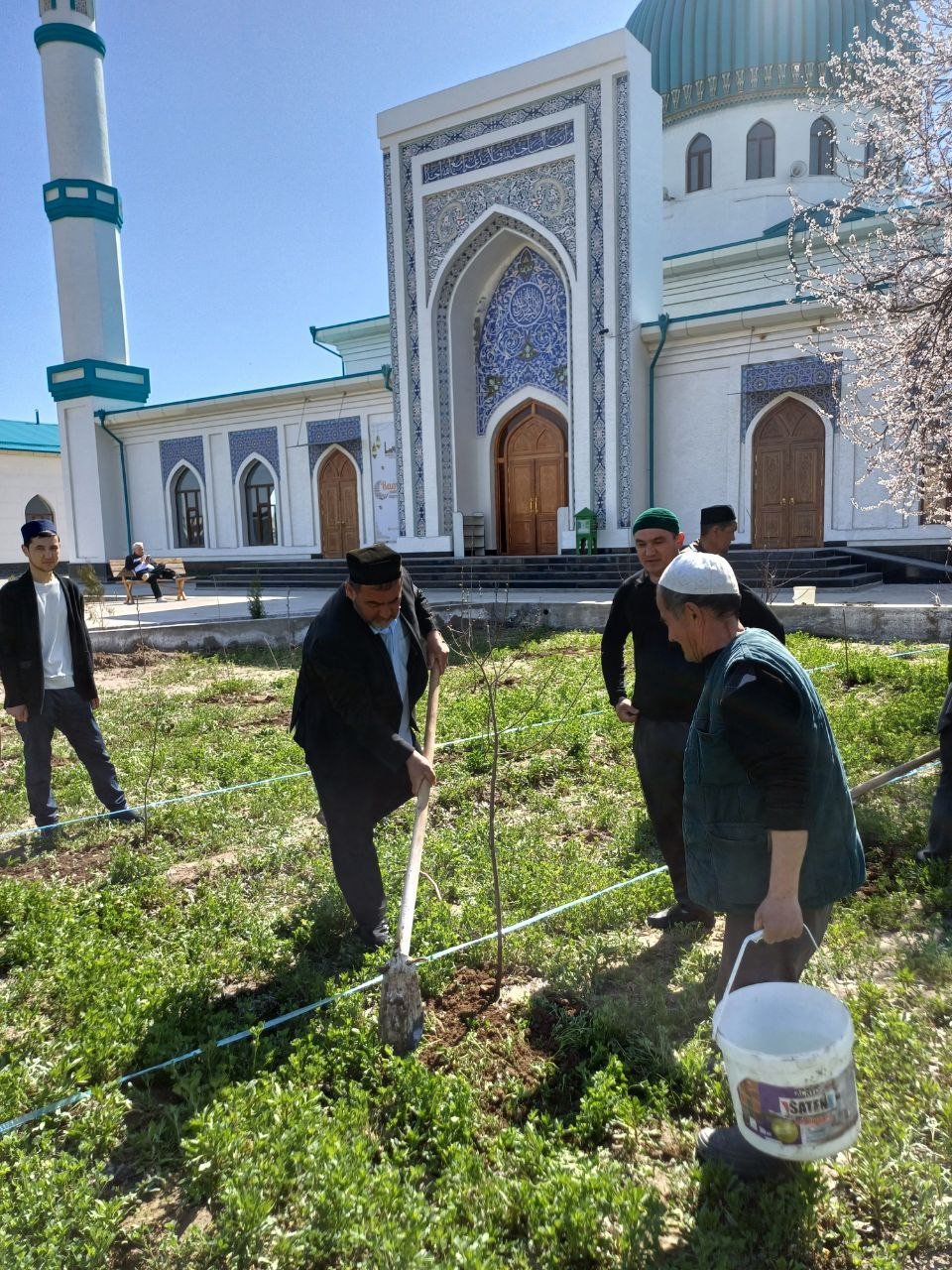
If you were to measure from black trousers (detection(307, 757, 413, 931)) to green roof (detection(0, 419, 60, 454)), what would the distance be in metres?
27.6

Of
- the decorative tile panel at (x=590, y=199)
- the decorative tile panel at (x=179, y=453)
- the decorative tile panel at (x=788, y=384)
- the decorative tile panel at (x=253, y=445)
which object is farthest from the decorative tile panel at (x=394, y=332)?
the decorative tile panel at (x=788, y=384)

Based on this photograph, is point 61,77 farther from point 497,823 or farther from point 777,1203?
point 777,1203

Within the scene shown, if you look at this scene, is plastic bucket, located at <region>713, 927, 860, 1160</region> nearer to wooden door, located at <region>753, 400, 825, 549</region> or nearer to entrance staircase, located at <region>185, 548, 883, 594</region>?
entrance staircase, located at <region>185, 548, 883, 594</region>

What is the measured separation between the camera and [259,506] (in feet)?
67.9

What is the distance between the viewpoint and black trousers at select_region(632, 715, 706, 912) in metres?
3.11

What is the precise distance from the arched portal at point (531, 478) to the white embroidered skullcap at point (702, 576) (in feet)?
48.6

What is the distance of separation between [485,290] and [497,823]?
1499 centimetres

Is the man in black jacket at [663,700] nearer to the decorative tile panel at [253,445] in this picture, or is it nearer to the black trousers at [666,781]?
the black trousers at [666,781]

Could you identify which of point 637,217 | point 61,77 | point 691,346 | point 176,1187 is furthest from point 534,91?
point 176,1187

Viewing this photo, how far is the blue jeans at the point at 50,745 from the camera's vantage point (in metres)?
4.23

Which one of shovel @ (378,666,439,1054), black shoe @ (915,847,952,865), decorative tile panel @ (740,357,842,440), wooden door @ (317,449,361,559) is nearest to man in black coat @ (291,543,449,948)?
shovel @ (378,666,439,1054)

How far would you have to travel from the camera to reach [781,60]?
19.3 metres

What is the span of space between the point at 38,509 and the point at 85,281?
33.5ft

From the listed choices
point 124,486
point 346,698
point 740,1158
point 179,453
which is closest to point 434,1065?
point 740,1158
